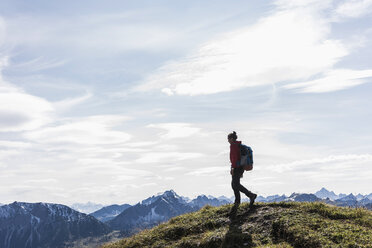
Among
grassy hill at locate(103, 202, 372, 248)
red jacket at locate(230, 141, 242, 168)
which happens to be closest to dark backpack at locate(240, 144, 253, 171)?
red jacket at locate(230, 141, 242, 168)

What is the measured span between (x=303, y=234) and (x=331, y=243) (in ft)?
4.32

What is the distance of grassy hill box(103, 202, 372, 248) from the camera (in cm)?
1270

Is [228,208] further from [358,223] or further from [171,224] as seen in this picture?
[358,223]

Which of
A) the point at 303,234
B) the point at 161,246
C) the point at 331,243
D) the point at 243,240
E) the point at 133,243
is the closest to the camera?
the point at 331,243

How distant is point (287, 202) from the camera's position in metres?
18.0

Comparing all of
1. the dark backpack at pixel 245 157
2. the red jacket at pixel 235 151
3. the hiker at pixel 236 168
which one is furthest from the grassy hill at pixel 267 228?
→ the red jacket at pixel 235 151

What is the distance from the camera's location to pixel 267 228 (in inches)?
587

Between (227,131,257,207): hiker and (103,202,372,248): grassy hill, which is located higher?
(227,131,257,207): hiker

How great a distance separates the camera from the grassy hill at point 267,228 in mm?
12695

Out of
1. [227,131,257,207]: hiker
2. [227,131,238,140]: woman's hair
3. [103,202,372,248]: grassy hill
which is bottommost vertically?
[103,202,372,248]: grassy hill

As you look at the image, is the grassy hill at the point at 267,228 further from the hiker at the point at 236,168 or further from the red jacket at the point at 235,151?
the red jacket at the point at 235,151

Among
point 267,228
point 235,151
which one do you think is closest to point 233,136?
point 235,151

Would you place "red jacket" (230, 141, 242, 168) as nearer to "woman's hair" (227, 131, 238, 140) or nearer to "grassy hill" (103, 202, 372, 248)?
"woman's hair" (227, 131, 238, 140)

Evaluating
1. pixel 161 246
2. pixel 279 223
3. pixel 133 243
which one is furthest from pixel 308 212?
pixel 133 243
